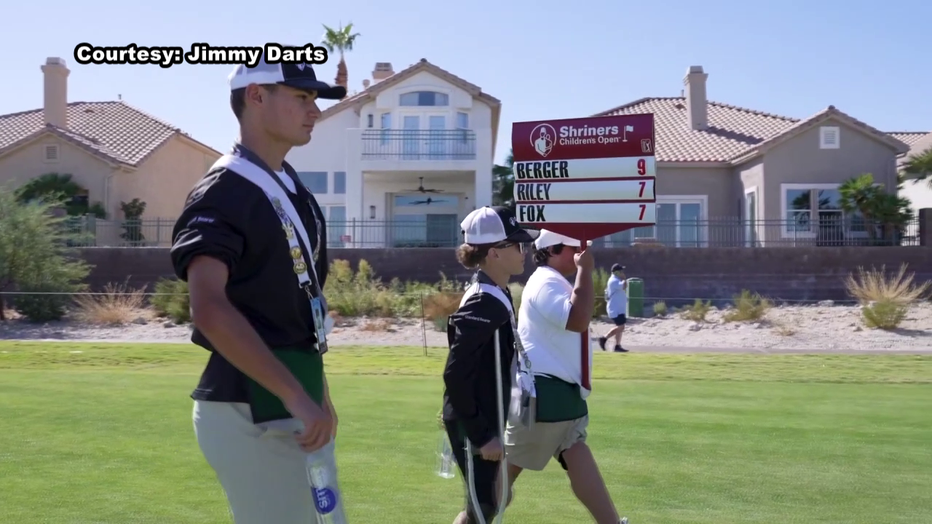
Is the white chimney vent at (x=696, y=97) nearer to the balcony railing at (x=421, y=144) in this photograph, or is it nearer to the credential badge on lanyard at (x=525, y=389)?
the balcony railing at (x=421, y=144)

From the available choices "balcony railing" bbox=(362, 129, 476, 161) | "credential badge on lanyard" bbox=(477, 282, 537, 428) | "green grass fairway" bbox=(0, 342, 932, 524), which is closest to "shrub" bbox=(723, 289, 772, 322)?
"green grass fairway" bbox=(0, 342, 932, 524)

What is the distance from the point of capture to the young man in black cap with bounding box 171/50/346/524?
2.87 metres

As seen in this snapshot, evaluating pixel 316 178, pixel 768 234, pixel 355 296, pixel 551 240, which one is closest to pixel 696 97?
pixel 768 234

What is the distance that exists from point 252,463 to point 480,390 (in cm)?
211

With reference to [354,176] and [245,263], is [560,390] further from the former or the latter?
[354,176]

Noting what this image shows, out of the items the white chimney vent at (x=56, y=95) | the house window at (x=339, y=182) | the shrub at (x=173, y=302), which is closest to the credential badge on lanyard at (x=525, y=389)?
the shrub at (x=173, y=302)

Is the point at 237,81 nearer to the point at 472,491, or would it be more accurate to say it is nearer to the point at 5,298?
the point at 472,491

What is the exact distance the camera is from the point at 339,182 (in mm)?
43688

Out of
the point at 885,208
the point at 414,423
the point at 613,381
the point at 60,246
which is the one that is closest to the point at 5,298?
the point at 60,246

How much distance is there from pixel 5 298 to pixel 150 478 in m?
24.8

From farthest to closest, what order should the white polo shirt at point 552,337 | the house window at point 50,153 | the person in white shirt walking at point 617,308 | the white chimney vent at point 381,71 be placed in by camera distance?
the white chimney vent at point 381,71, the house window at point 50,153, the person in white shirt walking at point 617,308, the white polo shirt at point 552,337

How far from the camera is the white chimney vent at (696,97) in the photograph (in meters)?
43.8

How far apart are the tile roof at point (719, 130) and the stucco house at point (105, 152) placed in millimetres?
19196

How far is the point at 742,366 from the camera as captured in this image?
19078 millimetres
